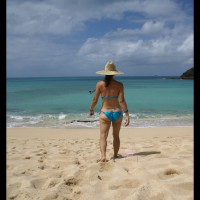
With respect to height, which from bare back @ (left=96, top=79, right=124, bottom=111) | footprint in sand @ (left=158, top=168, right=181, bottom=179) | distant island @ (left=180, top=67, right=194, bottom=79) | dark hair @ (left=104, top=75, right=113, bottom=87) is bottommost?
footprint in sand @ (left=158, top=168, right=181, bottom=179)

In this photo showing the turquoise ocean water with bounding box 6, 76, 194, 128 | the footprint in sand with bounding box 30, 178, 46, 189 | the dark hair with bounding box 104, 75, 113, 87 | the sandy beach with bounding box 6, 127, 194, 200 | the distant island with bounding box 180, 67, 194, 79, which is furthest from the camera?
the distant island with bounding box 180, 67, 194, 79

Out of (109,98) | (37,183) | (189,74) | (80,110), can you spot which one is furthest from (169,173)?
(189,74)

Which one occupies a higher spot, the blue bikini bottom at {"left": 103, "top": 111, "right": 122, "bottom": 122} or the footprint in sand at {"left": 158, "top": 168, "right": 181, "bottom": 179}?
the blue bikini bottom at {"left": 103, "top": 111, "right": 122, "bottom": 122}

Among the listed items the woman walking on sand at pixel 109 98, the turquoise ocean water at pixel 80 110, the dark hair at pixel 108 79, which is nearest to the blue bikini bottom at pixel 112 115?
the woman walking on sand at pixel 109 98

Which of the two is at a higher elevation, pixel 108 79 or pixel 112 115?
pixel 108 79

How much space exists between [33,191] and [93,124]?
8.76 metres

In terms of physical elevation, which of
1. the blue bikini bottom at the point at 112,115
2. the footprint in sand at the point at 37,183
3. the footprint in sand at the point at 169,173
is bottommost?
the footprint in sand at the point at 37,183

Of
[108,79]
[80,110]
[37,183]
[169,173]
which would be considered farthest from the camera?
[80,110]

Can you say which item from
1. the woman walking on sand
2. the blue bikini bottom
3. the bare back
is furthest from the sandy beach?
the bare back

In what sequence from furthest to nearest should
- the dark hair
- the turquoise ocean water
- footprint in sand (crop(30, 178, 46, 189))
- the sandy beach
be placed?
the turquoise ocean water < the dark hair < footprint in sand (crop(30, 178, 46, 189)) < the sandy beach

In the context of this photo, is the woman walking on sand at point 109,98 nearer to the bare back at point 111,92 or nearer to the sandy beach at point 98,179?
the bare back at point 111,92

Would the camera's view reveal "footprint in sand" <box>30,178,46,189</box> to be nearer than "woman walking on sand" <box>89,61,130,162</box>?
Yes

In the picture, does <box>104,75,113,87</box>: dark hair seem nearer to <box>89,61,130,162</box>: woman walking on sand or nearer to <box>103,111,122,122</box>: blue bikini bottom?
<box>89,61,130,162</box>: woman walking on sand

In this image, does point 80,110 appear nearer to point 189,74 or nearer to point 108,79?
point 108,79
